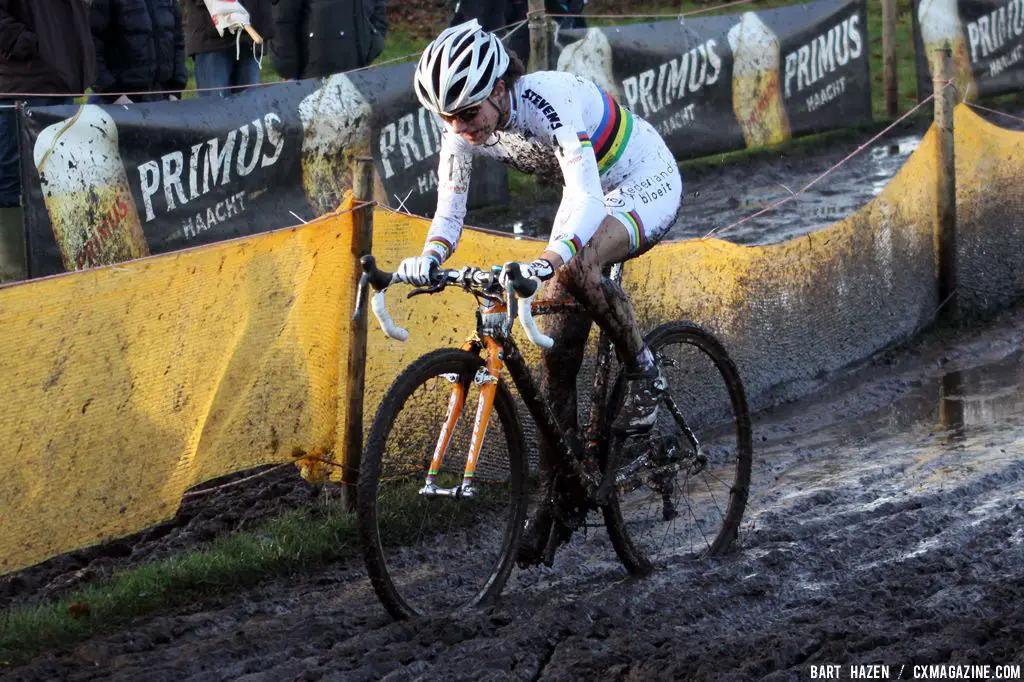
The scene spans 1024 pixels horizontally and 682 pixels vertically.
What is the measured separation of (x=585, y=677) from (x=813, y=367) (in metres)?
4.98

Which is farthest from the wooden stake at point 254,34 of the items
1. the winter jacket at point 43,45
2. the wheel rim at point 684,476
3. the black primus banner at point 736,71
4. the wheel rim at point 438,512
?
the wheel rim at point 438,512

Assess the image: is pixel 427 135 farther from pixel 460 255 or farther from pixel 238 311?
pixel 238 311

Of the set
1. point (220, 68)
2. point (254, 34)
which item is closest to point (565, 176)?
point (254, 34)

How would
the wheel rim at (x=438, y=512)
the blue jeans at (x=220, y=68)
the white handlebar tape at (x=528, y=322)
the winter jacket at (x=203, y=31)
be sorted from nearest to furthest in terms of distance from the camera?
1. the white handlebar tape at (x=528, y=322)
2. the wheel rim at (x=438, y=512)
3. the winter jacket at (x=203, y=31)
4. the blue jeans at (x=220, y=68)

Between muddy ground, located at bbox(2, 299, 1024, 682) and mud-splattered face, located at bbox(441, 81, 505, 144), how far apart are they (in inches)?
69.3

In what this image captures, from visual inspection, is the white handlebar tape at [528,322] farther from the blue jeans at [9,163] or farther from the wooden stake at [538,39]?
the wooden stake at [538,39]

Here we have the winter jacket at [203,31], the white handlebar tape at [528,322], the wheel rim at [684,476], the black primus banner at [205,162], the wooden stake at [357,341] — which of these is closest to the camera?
the white handlebar tape at [528,322]

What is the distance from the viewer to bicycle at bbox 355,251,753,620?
502 centimetres

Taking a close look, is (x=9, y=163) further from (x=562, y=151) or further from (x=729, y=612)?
(x=729, y=612)

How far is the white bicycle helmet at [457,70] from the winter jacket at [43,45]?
5097mm

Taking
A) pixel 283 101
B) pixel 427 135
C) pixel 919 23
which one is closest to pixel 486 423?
pixel 283 101

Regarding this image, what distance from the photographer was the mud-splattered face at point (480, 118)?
5.10 metres

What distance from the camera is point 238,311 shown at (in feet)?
19.9

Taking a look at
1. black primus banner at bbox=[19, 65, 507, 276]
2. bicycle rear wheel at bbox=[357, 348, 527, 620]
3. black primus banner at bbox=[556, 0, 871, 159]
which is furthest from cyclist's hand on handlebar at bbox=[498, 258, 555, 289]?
black primus banner at bbox=[556, 0, 871, 159]
